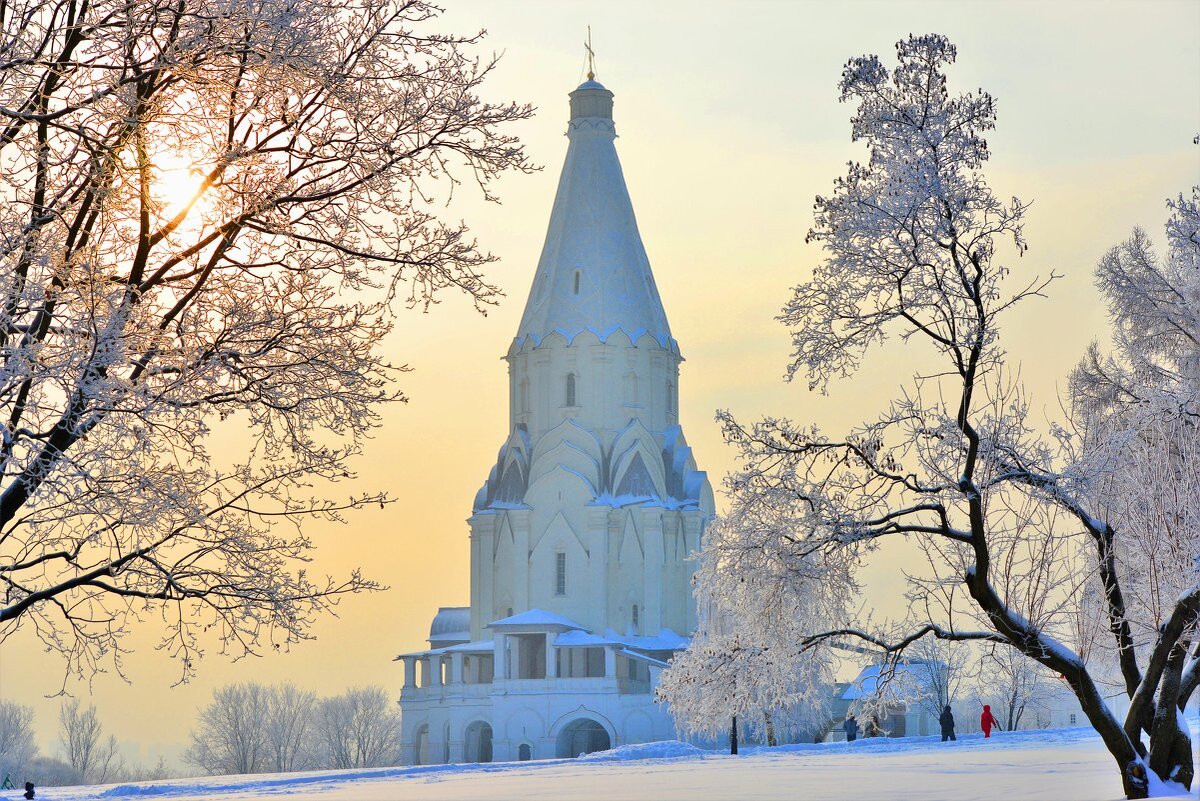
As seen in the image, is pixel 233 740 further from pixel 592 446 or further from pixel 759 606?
pixel 759 606

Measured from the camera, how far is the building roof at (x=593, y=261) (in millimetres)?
70569

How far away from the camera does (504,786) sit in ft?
66.3

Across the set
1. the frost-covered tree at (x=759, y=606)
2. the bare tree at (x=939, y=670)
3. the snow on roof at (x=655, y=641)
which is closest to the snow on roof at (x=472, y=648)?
the snow on roof at (x=655, y=641)

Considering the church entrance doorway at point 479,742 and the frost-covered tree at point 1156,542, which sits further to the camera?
the church entrance doorway at point 479,742

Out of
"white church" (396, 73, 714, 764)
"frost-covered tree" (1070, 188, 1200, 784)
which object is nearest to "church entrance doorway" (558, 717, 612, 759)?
"white church" (396, 73, 714, 764)

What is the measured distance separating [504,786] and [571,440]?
1965 inches

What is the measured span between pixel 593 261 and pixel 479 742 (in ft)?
71.1

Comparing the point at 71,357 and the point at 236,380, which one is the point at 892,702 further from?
the point at 71,357

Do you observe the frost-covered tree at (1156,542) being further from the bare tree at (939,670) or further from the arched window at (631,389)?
the arched window at (631,389)

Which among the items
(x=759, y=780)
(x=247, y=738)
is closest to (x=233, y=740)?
(x=247, y=738)

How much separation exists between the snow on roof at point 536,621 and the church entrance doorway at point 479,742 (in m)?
4.25

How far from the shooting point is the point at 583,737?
63281 mm

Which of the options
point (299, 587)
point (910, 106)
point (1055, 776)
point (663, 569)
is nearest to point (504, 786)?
point (1055, 776)

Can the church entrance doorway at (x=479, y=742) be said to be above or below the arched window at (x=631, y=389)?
below
